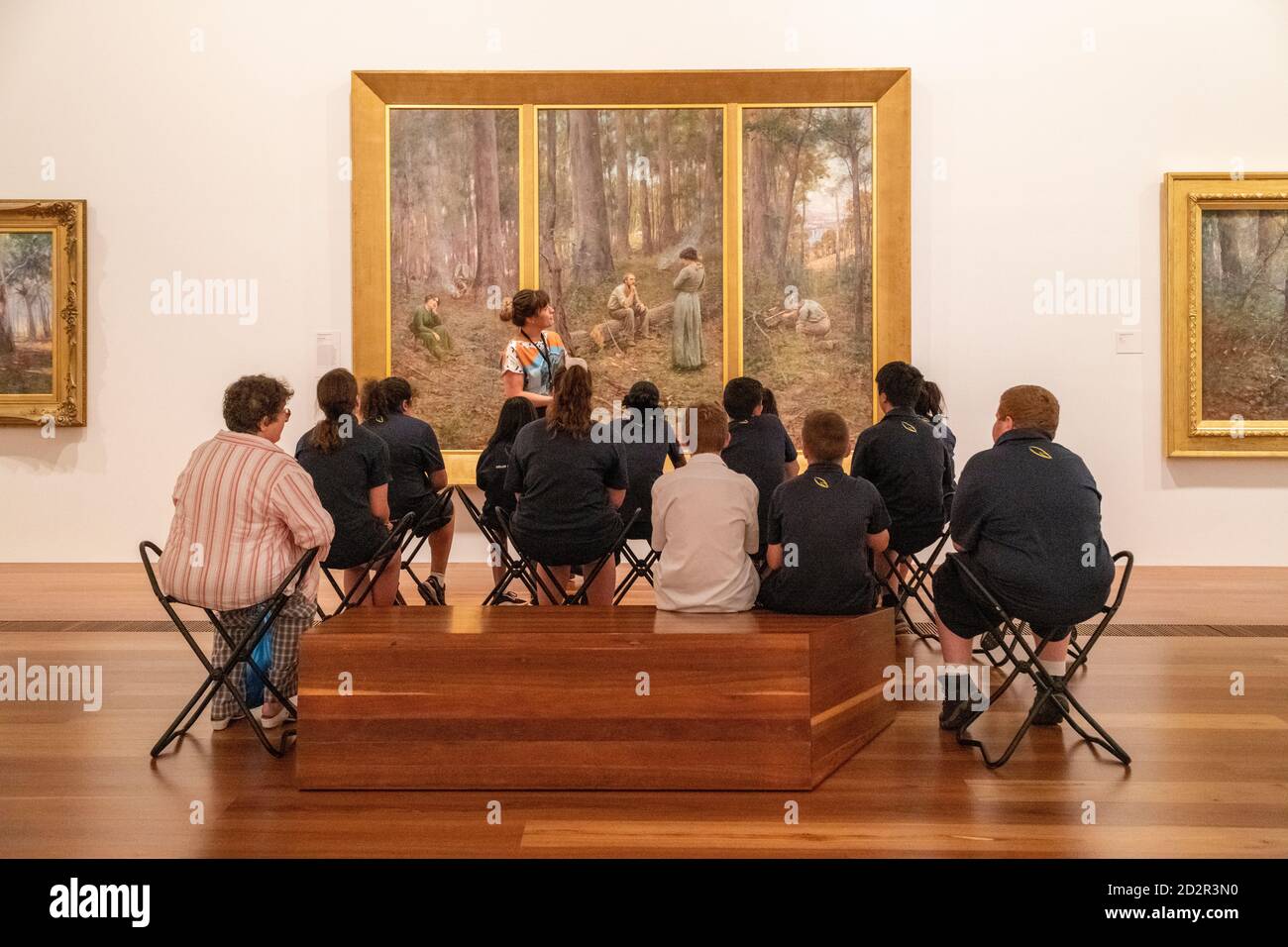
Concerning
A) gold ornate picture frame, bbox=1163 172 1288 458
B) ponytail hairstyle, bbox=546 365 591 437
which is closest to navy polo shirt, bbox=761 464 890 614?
ponytail hairstyle, bbox=546 365 591 437

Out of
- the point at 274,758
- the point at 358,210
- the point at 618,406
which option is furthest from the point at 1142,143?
the point at 274,758

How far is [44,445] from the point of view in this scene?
34.4 ft

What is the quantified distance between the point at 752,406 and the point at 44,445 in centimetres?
668

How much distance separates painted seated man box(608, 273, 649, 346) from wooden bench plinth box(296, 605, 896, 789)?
6.36 meters

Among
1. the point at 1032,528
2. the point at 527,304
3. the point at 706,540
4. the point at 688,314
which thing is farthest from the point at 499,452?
the point at 1032,528

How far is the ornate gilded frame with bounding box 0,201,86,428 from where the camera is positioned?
1034cm

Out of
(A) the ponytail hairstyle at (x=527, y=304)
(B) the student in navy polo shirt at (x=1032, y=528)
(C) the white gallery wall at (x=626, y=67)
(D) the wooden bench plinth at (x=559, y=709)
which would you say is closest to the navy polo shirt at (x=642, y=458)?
(A) the ponytail hairstyle at (x=527, y=304)

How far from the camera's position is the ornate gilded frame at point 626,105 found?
33.7 ft

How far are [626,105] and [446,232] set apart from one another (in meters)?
1.85

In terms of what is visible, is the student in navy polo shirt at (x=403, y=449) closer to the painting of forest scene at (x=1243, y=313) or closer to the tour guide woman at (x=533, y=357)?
the tour guide woman at (x=533, y=357)

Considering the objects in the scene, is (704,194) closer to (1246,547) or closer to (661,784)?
(1246,547)

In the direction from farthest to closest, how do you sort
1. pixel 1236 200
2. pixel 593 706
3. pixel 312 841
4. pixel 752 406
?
pixel 1236 200 < pixel 752 406 < pixel 593 706 < pixel 312 841

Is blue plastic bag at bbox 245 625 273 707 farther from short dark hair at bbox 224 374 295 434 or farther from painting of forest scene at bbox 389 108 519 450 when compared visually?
painting of forest scene at bbox 389 108 519 450

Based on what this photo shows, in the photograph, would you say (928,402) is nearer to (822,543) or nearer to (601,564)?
(601,564)
